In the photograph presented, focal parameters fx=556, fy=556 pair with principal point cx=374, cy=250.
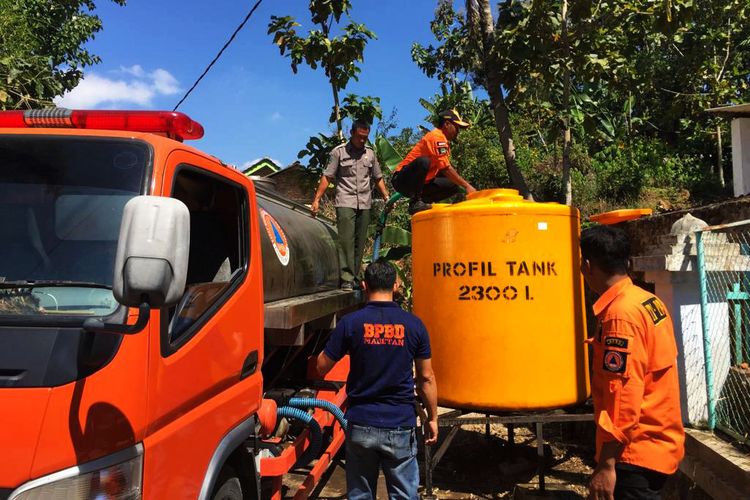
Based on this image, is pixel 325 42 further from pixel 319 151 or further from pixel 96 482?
pixel 96 482

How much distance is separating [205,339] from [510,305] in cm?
220

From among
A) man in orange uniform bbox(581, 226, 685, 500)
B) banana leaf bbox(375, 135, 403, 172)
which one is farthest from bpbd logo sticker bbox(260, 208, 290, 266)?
banana leaf bbox(375, 135, 403, 172)

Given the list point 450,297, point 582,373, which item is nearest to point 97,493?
point 450,297

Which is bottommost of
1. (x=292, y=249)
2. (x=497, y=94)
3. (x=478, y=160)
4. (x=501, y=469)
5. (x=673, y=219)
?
(x=501, y=469)

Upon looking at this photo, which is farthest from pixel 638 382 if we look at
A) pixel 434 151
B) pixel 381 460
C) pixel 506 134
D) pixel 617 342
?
pixel 506 134

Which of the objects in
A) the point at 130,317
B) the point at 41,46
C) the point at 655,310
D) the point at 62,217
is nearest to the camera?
the point at 130,317

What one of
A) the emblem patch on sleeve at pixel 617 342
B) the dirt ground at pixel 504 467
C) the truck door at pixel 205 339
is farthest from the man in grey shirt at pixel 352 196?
the emblem patch on sleeve at pixel 617 342

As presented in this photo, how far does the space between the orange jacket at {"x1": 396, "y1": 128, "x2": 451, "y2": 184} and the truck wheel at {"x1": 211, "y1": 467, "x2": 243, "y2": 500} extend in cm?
329

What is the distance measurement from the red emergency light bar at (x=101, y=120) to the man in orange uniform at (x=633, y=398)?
2122mm

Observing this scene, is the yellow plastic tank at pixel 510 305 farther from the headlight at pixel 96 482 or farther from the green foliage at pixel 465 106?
the green foliage at pixel 465 106

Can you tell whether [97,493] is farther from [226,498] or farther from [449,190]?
[449,190]

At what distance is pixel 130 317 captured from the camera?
194cm

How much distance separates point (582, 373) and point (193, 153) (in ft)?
10.00

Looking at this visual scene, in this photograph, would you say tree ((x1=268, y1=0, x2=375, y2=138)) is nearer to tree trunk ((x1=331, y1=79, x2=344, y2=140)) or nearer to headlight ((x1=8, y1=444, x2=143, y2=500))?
tree trunk ((x1=331, y1=79, x2=344, y2=140))
